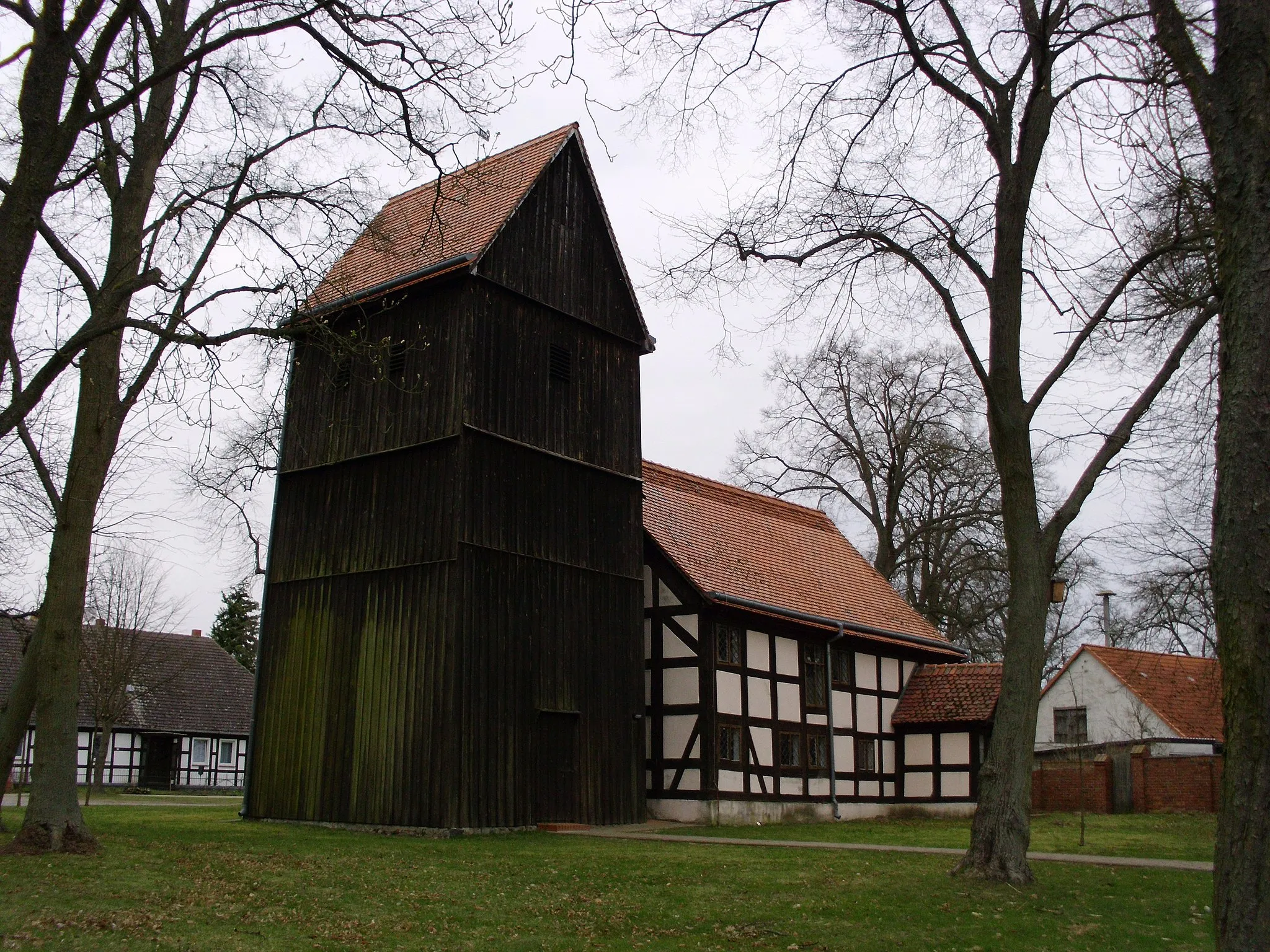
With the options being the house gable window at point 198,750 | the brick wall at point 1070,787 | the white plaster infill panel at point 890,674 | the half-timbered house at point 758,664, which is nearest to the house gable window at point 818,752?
the half-timbered house at point 758,664

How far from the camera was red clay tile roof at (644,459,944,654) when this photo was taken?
23.8 m

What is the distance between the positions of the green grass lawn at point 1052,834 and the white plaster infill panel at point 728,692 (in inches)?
89.2

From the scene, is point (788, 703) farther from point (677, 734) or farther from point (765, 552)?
point (765, 552)

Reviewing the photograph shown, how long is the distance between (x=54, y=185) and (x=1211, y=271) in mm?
Result: 9756

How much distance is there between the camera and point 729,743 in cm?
2259

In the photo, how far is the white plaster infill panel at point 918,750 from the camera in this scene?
89.5 ft

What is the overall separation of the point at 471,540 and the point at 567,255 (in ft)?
19.9

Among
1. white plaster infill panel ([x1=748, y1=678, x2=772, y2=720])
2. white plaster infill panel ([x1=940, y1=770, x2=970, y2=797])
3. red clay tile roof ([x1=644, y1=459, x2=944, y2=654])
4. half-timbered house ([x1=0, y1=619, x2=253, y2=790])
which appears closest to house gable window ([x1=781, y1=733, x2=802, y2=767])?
white plaster infill panel ([x1=748, y1=678, x2=772, y2=720])

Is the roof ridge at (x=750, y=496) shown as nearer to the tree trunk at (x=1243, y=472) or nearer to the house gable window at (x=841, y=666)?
the house gable window at (x=841, y=666)

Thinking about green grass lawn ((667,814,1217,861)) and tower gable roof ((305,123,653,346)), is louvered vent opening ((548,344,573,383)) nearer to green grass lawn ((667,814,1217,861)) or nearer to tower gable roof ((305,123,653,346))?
tower gable roof ((305,123,653,346))

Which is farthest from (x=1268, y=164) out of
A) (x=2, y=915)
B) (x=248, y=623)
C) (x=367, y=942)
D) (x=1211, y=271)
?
(x=248, y=623)

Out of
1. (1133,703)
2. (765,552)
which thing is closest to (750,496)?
(765,552)

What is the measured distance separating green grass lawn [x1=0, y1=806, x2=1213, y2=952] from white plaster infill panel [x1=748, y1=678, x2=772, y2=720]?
8.42m

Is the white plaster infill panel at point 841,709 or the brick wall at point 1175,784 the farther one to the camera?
the brick wall at point 1175,784
